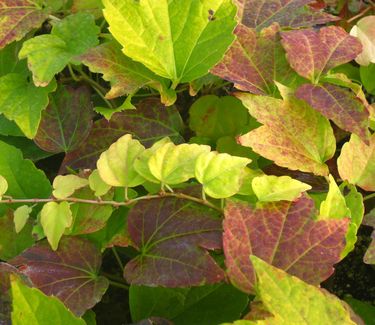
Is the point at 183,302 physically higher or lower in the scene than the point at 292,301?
lower

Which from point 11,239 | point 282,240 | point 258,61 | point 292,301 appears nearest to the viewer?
point 292,301

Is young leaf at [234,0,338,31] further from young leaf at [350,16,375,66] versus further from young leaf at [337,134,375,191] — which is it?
young leaf at [337,134,375,191]

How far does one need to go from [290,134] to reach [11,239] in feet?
1.28

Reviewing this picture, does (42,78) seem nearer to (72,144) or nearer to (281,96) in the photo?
(72,144)

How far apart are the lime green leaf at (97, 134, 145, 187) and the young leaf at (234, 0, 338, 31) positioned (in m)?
0.33

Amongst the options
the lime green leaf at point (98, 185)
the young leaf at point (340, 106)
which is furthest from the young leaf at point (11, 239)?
the young leaf at point (340, 106)

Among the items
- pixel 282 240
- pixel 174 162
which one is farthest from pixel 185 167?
pixel 282 240

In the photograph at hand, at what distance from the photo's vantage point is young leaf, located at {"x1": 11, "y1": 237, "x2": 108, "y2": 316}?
758 millimetres

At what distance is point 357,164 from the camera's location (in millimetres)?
879

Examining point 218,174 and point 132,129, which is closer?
point 218,174

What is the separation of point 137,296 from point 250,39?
404 millimetres

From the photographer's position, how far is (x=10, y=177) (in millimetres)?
898

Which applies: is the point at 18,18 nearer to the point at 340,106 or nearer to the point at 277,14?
the point at 277,14

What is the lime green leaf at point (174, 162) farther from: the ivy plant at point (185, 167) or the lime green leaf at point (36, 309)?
the lime green leaf at point (36, 309)
